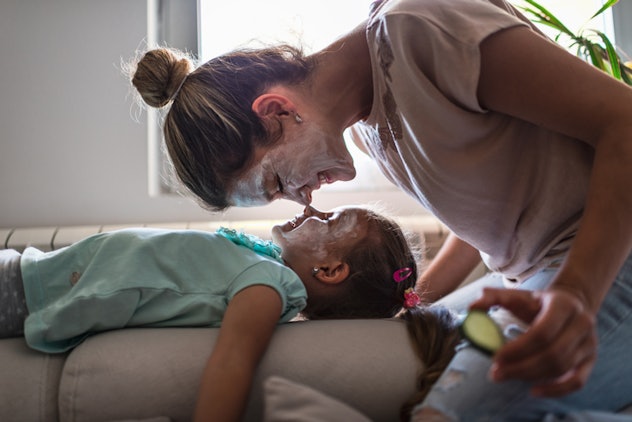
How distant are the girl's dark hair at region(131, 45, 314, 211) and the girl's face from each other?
208 millimetres

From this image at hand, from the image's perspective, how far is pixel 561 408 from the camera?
789 millimetres

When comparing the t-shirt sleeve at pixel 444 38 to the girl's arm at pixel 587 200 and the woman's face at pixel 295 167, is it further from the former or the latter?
the woman's face at pixel 295 167

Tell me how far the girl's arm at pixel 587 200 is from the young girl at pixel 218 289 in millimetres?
347

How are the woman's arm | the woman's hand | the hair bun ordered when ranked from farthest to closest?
the woman's arm, the hair bun, the woman's hand

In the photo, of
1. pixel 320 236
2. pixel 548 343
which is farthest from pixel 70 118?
pixel 548 343

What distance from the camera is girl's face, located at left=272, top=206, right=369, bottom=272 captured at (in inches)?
48.6

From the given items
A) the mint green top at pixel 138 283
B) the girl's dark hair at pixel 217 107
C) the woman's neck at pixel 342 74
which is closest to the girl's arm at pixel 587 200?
the woman's neck at pixel 342 74

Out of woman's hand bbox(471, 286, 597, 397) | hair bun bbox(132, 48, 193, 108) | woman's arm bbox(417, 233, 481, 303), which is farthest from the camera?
woman's arm bbox(417, 233, 481, 303)

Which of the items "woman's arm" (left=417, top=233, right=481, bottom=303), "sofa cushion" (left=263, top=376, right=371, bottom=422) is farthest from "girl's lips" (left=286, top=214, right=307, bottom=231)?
"sofa cushion" (left=263, top=376, right=371, bottom=422)

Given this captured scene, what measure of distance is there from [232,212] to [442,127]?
55.5 inches

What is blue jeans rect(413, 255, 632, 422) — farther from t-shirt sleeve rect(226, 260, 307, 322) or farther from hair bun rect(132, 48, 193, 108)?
hair bun rect(132, 48, 193, 108)

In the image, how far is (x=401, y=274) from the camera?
124 centimetres

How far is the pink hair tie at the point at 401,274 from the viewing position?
1234mm

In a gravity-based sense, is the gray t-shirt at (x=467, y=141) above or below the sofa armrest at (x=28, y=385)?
above
